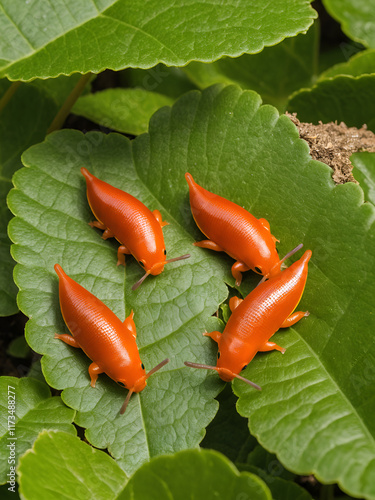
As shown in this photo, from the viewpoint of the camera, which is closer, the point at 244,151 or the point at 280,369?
the point at 280,369

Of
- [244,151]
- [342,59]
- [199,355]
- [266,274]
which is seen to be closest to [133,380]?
[199,355]

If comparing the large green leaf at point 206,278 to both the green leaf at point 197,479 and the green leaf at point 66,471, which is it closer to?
the green leaf at point 66,471

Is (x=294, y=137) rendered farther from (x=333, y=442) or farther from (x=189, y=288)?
(x=333, y=442)

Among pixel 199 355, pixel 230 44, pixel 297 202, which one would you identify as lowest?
pixel 199 355

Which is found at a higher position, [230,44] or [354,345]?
[230,44]

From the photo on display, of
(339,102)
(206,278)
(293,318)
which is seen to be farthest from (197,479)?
(339,102)

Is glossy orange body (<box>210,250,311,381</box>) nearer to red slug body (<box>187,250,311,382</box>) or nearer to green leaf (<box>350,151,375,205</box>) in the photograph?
red slug body (<box>187,250,311,382</box>)

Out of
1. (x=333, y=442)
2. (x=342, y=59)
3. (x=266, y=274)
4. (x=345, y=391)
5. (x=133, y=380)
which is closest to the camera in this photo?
(x=333, y=442)
